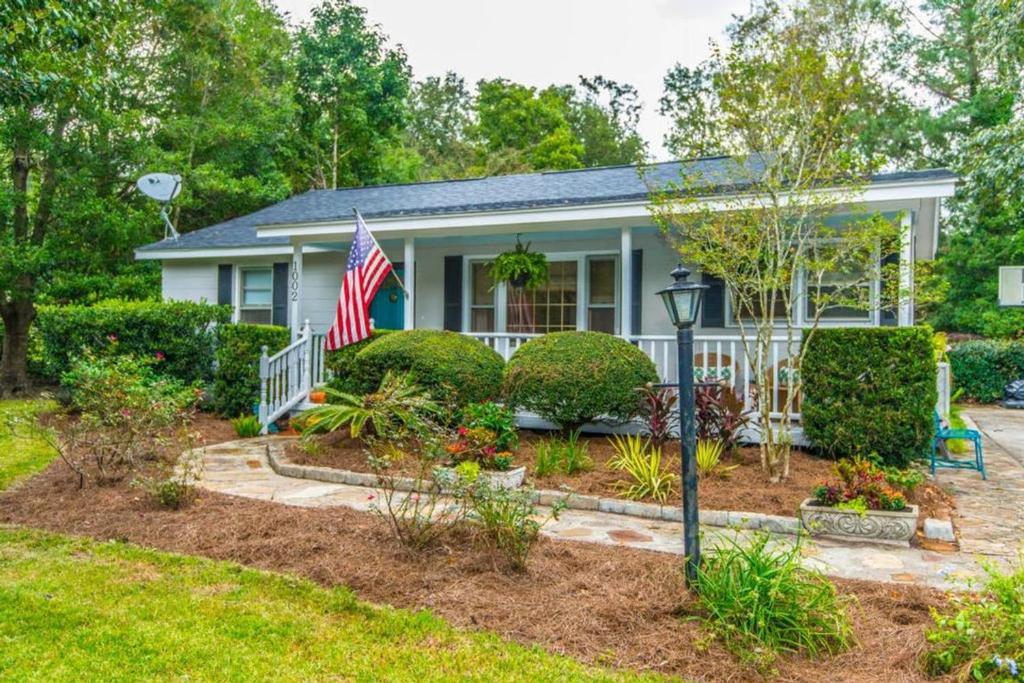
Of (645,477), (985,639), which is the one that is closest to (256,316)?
(645,477)

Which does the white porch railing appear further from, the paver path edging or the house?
the paver path edging

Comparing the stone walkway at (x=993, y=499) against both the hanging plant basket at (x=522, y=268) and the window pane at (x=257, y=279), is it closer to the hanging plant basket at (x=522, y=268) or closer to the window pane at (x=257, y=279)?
the hanging plant basket at (x=522, y=268)

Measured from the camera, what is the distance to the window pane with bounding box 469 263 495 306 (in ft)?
35.8

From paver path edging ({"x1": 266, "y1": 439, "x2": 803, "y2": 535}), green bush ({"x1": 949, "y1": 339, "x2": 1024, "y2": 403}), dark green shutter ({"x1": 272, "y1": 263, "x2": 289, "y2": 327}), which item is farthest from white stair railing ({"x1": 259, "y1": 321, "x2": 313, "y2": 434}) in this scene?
green bush ({"x1": 949, "y1": 339, "x2": 1024, "y2": 403})

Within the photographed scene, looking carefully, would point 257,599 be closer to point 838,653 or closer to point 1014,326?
point 838,653

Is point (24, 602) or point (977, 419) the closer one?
point (24, 602)

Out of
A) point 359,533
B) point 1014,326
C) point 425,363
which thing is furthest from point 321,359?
point 1014,326

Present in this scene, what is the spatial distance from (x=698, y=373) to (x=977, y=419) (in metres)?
8.86

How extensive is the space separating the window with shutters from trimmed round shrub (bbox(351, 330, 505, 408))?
505 cm

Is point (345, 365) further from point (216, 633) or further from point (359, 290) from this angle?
point (216, 633)

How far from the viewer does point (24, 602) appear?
349 centimetres

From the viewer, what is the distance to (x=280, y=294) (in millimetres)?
12008

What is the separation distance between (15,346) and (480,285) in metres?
8.90

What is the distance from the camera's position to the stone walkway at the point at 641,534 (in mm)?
4207
